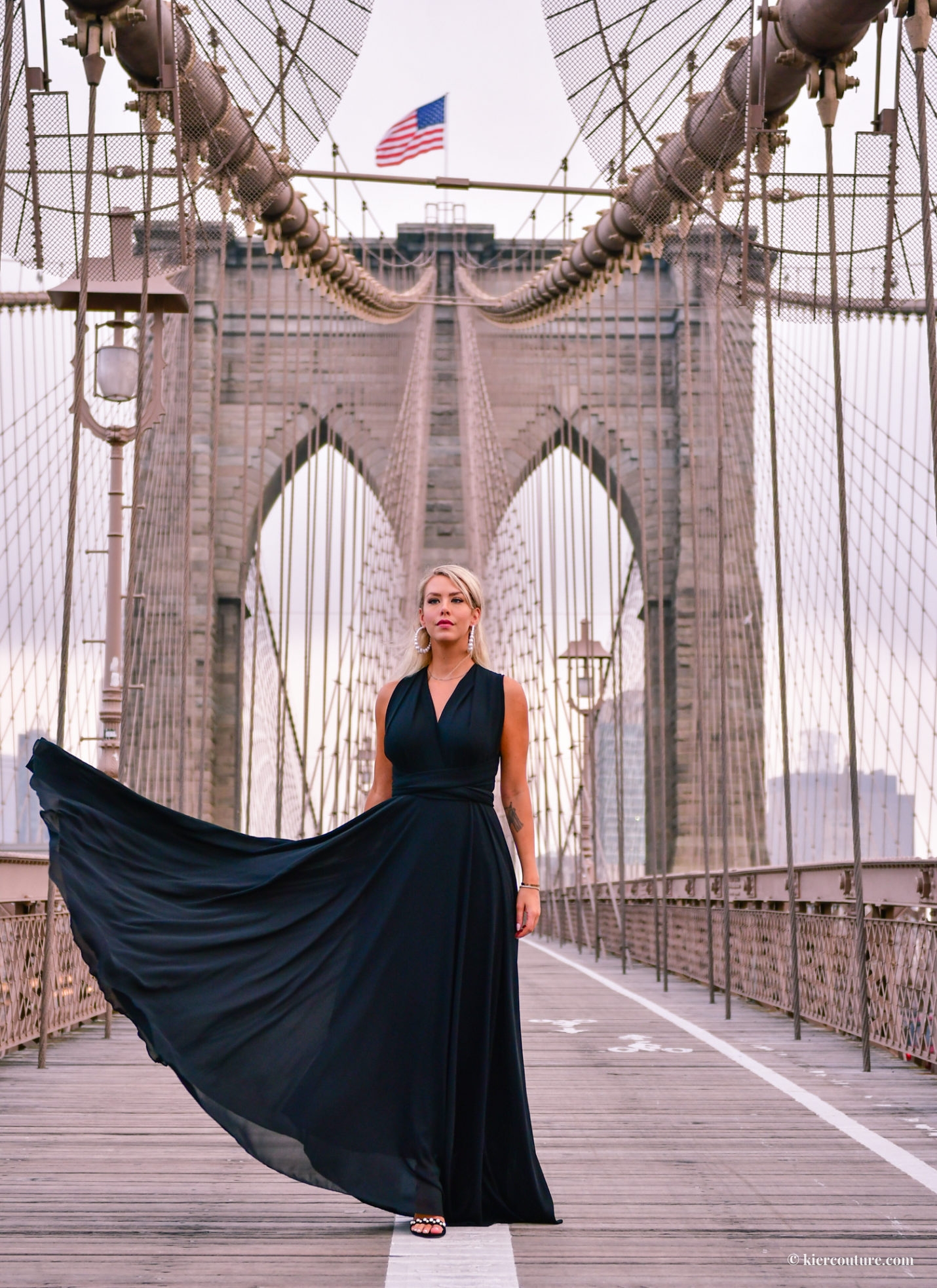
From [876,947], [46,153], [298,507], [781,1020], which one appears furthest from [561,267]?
[298,507]

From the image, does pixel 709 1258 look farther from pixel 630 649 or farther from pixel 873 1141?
pixel 630 649

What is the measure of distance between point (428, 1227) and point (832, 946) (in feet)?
13.0

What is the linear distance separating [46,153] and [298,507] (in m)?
24.4

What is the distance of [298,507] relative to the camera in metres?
31.2

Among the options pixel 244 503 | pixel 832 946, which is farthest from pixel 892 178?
pixel 244 503

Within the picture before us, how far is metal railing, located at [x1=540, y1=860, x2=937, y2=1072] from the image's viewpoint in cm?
516

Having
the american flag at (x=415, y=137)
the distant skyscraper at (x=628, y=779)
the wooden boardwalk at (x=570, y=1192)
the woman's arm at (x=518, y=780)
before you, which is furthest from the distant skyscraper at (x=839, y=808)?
the american flag at (x=415, y=137)

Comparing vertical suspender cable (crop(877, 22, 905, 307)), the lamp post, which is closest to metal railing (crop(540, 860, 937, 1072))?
vertical suspender cable (crop(877, 22, 905, 307))

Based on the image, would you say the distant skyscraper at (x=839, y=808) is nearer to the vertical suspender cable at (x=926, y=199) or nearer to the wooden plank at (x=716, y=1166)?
the wooden plank at (x=716, y=1166)

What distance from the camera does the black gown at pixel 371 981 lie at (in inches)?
106

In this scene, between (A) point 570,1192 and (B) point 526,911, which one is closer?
(B) point 526,911

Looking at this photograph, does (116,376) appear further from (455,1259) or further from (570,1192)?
(455,1259)

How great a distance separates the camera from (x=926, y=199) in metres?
4.30

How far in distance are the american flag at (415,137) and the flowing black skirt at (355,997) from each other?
66.4 ft
